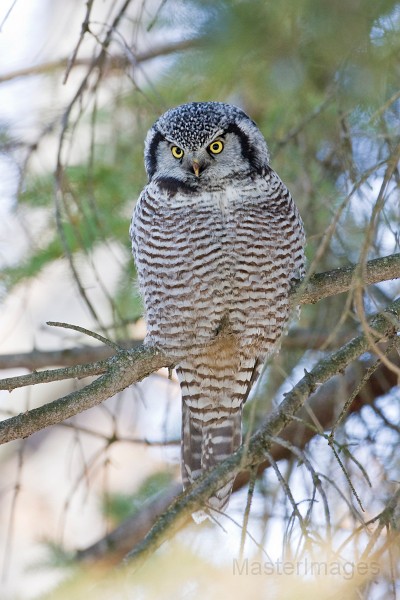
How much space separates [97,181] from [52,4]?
90 centimetres

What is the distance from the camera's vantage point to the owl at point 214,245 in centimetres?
348

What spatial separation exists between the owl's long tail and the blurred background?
0.12m

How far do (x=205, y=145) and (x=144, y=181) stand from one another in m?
0.73

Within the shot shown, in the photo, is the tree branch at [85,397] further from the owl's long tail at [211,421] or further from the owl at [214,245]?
the owl's long tail at [211,421]

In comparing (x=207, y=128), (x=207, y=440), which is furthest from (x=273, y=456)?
(x=207, y=128)

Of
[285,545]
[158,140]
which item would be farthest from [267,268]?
[285,545]

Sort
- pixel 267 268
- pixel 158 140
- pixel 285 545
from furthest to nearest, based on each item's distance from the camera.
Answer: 1. pixel 158 140
2. pixel 267 268
3. pixel 285 545

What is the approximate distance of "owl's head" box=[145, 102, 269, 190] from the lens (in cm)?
361

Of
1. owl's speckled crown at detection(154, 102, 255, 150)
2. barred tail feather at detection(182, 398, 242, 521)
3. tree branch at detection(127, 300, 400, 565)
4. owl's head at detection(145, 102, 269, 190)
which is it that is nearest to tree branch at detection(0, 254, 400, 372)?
tree branch at detection(127, 300, 400, 565)

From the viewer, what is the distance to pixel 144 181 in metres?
4.32

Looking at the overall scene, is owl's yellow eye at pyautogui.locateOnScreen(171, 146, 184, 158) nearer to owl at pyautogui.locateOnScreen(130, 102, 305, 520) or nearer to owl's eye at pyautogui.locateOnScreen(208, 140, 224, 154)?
owl at pyautogui.locateOnScreen(130, 102, 305, 520)

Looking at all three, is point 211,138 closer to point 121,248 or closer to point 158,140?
point 158,140

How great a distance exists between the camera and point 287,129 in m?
4.20

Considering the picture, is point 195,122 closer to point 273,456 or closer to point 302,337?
point 302,337
